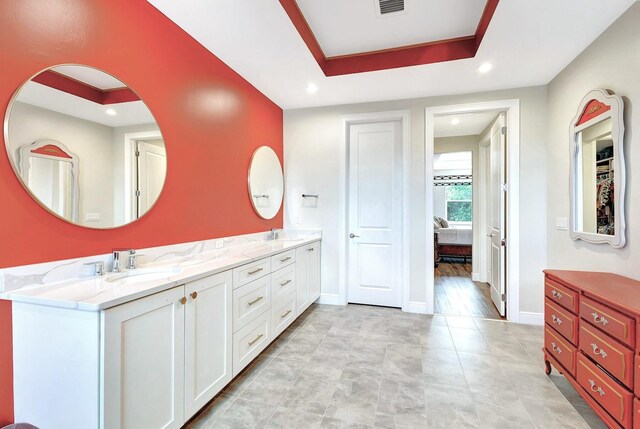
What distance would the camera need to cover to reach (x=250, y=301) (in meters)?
2.07

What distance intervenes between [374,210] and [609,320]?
2389 millimetres

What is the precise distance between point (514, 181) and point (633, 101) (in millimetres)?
1284

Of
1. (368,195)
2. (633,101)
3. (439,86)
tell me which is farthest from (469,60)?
(368,195)

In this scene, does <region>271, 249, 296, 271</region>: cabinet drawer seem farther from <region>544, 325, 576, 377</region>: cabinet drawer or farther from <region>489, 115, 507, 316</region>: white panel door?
<region>489, 115, 507, 316</region>: white panel door

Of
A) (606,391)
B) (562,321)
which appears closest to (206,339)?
(606,391)

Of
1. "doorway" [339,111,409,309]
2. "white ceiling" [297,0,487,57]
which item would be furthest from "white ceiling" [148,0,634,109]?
"doorway" [339,111,409,309]

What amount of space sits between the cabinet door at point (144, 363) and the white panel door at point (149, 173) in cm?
70

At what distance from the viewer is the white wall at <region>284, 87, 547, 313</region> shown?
298cm

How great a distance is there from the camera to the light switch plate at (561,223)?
262 centimetres

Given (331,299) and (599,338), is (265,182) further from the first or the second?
(599,338)

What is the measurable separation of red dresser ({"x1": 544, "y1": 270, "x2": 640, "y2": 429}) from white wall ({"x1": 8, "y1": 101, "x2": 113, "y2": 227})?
266 centimetres

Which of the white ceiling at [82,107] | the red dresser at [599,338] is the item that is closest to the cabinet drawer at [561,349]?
the red dresser at [599,338]

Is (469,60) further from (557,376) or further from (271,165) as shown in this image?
(557,376)

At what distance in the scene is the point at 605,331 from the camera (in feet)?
4.78
